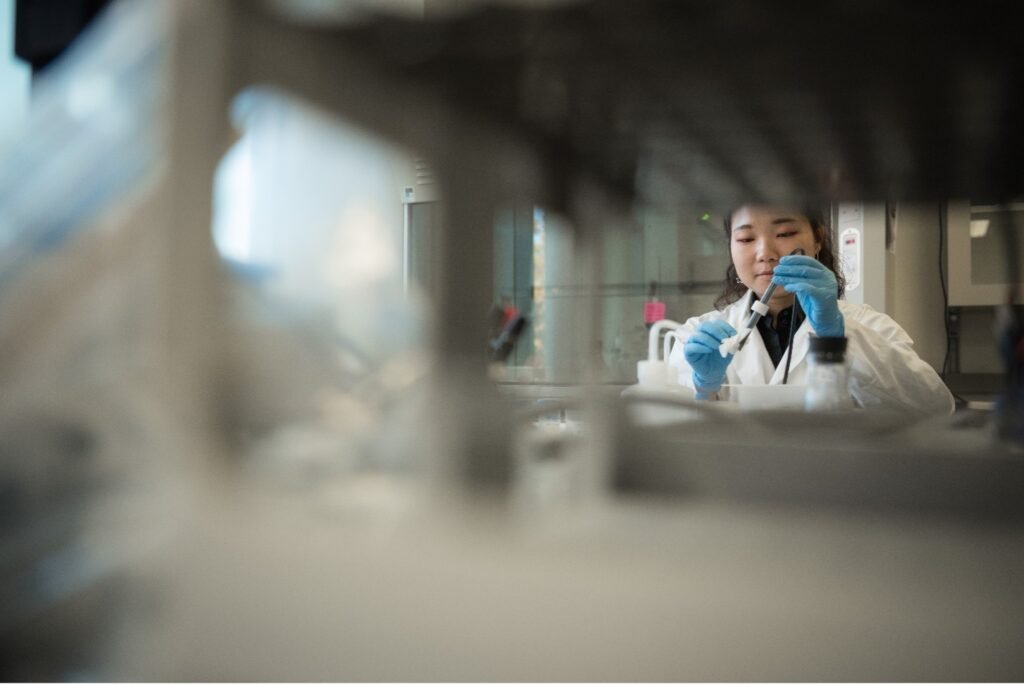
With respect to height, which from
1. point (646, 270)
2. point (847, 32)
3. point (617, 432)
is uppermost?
point (847, 32)

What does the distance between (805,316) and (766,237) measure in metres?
0.07

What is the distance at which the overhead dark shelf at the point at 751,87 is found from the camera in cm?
37

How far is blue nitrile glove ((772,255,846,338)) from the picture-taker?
50 cm

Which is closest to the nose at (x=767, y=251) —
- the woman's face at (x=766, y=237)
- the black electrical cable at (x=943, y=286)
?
the woman's face at (x=766, y=237)

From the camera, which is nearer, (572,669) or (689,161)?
(572,669)

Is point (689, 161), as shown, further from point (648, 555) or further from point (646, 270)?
point (648, 555)

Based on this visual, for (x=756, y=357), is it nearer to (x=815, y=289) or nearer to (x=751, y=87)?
(x=815, y=289)

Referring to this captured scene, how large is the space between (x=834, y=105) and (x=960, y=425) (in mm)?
212

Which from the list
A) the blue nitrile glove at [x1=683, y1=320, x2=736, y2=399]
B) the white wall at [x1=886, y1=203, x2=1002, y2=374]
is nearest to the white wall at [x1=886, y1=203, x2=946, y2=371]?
the white wall at [x1=886, y1=203, x2=1002, y2=374]

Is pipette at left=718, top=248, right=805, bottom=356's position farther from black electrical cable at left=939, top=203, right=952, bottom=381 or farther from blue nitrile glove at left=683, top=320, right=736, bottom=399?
black electrical cable at left=939, top=203, right=952, bottom=381

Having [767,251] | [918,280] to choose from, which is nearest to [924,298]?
[918,280]

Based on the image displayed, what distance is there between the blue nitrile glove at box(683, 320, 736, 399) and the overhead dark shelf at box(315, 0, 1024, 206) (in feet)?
0.36

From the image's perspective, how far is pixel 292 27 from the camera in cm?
45

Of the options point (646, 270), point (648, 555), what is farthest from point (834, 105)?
point (648, 555)
